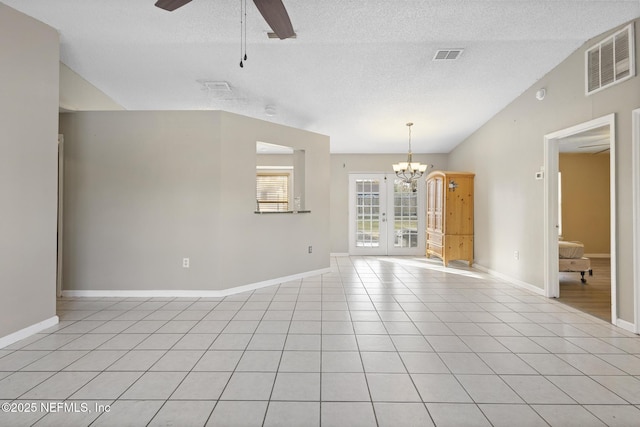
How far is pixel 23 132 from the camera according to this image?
271 cm

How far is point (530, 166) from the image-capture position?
435 cm

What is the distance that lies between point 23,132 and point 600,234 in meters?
10.6

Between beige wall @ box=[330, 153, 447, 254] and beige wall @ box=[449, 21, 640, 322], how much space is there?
3.92 feet

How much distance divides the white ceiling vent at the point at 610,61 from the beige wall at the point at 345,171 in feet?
14.1

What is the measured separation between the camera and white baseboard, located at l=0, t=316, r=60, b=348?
256cm

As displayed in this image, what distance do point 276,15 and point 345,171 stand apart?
18.5 feet

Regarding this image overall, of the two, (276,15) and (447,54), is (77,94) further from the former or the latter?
(447,54)

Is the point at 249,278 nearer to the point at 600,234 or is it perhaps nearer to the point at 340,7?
the point at 340,7

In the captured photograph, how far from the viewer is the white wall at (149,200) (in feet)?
12.7

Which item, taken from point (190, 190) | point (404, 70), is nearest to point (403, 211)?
point (404, 70)

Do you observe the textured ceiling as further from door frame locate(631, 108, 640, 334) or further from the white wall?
door frame locate(631, 108, 640, 334)

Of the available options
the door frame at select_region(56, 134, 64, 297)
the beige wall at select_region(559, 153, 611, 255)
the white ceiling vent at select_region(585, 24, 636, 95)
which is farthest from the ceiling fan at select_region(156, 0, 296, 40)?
the beige wall at select_region(559, 153, 611, 255)

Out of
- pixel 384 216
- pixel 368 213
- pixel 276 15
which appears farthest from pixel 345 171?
pixel 276 15

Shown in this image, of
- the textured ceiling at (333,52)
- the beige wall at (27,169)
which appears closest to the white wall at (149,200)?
the textured ceiling at (333,52)
